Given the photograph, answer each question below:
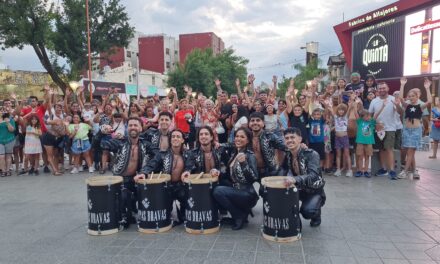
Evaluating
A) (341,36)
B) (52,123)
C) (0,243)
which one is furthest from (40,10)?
(341,36)

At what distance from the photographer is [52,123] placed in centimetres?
853

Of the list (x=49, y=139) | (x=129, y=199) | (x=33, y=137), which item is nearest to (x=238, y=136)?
(x=129, y=199)

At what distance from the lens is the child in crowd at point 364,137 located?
7.59 m

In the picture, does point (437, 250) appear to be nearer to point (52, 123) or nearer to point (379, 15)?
point (52, 123)

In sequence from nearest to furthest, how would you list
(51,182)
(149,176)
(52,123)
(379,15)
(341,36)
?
1. (149,176)
2. (51,182)
3. (52,123)
4. (379,15)
5. (341,36)

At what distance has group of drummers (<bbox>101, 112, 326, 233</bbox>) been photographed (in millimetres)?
4480

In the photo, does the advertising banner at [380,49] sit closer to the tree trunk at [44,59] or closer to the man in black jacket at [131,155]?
the man in black jacket at [131,155]

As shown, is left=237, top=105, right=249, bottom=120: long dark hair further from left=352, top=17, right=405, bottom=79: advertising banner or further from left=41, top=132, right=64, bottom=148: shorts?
left=352, top=17, right=405, bottom=79: advertising banner

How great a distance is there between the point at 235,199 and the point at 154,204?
3.41 feet

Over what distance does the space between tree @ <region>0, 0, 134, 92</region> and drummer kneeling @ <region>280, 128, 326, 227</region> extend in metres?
14.3

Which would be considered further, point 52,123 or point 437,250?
point 52,123

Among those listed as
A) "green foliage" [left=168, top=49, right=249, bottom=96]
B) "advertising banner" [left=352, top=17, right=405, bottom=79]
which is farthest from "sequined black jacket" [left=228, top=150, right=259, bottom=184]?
"green foliage" [left=168, top=49, right=249, bottom=96]

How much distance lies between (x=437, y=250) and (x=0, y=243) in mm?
5169

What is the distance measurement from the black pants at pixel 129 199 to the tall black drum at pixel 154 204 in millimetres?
308
